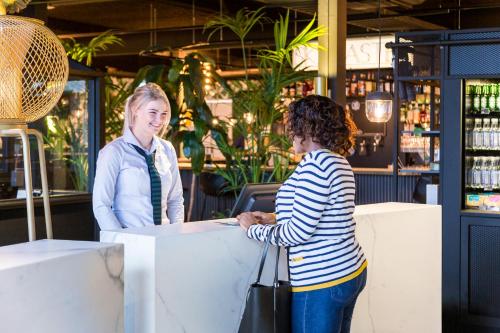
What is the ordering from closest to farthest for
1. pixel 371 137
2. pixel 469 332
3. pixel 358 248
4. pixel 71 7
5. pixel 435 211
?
pixel 358 248, pixel 435 211, pixel 469 332, pixel 71 7, pixel 371 137

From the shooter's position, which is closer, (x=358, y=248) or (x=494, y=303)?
(x=358, y=248)

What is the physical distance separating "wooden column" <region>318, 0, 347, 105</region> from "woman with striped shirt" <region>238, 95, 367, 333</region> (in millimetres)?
Answer: 4531

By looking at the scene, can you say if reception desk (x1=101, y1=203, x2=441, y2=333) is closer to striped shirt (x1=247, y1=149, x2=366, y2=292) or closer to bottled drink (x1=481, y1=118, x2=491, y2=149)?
striped shirt (x1=247, y1=149, x2=366, y2=292)

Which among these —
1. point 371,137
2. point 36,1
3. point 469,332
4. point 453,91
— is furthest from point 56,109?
point 371,137

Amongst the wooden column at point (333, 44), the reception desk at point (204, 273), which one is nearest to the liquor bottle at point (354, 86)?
the wooden column at point (333, 44)

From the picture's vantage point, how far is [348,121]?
3203 millimetres

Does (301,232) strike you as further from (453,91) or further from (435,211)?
(453,91)

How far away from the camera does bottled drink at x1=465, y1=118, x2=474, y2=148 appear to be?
660 centimetres

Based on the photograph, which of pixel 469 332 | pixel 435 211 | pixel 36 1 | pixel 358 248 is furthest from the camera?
pixel 36 1

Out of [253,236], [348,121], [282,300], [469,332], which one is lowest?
[469,332]

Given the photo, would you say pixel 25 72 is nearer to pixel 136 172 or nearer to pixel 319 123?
pixel 136 172

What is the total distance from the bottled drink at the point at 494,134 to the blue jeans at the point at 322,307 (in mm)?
3846

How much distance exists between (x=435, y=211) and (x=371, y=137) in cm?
964

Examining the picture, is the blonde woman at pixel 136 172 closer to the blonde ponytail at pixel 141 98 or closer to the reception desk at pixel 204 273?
the blonde ponytail at pixel 141 98
